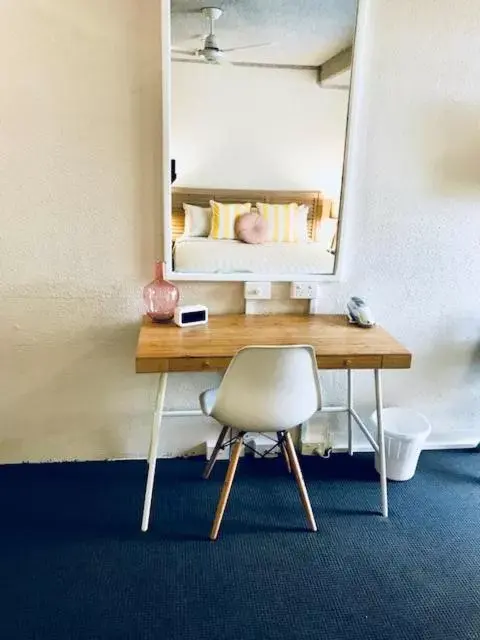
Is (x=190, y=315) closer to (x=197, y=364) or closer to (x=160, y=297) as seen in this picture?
(x=160, y=297)

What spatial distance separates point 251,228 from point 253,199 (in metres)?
0.13

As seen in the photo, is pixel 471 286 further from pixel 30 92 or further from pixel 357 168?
pixel 30 92

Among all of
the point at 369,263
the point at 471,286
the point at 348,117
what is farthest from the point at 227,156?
the point at 471,286

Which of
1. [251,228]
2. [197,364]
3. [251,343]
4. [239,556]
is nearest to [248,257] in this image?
[251,228]

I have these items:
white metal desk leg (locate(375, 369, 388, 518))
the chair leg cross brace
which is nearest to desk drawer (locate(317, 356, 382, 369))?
white metal desk leg (locate(375, 369, 388, 518))

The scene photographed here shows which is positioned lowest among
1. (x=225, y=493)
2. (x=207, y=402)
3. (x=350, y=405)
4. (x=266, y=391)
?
(x=225, y=493)

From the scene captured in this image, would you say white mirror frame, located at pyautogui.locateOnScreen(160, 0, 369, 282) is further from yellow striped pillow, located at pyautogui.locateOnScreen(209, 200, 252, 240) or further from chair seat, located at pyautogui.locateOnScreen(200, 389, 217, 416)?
chair seat, located at pyautogui.locateOnScreen(200, 389, 217, 416)

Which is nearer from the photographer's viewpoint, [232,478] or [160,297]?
[232,478]

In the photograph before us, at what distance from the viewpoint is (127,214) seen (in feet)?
7.09

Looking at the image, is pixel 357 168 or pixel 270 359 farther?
pixel 357 168

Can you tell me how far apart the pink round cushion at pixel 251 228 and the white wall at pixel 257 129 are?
0.44 ft

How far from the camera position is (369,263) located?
2361 millimetres

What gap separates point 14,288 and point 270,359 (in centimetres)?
121

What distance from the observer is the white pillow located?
7.15 ft
